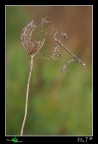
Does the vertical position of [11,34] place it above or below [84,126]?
above

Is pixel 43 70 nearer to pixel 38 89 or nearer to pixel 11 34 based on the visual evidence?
pixel 38 89

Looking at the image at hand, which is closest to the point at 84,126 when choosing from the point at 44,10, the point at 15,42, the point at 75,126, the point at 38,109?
the point at 75,126

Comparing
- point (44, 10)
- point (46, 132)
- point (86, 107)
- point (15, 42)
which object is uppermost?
point (44, 10)

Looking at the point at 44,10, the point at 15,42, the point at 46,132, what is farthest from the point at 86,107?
the point at 44,10

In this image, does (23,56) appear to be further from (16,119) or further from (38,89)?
(16,119)
